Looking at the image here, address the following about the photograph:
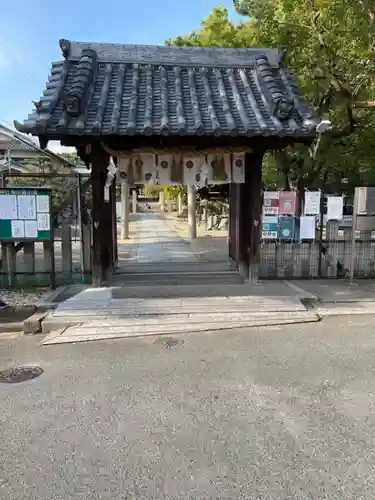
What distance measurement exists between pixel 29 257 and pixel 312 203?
243 inches

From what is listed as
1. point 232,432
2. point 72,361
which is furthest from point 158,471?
point 72,361

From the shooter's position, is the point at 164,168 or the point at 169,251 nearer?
the point at 164,168

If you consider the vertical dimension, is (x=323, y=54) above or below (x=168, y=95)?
above

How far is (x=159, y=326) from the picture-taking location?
20.8 ft

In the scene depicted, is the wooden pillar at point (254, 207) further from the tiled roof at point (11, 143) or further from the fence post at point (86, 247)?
the tiled roof at point (11, 143)

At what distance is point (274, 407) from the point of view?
3.93 meters

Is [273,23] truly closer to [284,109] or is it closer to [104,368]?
[284,109]

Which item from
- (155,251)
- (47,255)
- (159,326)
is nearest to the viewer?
(159,326)

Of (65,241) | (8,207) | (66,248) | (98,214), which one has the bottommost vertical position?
(66,248)

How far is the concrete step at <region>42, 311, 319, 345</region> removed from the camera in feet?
19.7

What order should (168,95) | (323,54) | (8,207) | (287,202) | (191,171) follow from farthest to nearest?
(323,54), (287,202), (191,171), (168,95), (8,207)

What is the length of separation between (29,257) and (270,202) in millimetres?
5261

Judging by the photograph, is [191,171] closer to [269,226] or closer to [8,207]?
[269,226]

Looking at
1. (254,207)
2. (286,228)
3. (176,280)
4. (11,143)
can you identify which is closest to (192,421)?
(176,280)
